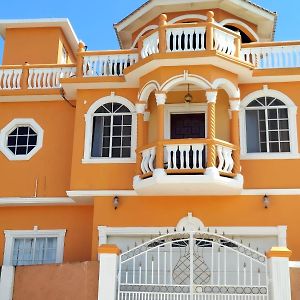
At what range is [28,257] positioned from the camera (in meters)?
16.5

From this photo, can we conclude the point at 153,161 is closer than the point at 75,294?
No

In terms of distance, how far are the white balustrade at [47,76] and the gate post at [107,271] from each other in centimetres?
705

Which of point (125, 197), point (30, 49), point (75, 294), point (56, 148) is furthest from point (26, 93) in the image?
point (75, 294)

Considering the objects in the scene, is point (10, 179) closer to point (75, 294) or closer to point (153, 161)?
point (153, 161)

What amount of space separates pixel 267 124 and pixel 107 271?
6685 millimetres

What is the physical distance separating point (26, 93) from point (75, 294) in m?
7.22

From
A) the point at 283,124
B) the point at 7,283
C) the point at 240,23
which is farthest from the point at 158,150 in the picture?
the point at 240,23

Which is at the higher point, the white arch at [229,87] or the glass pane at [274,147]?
the white arch at [229,87]

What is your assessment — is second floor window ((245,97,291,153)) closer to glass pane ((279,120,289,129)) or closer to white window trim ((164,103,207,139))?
glass pane ((279,120,289,129))

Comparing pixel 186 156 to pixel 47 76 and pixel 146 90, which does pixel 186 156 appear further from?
pixel 47 76

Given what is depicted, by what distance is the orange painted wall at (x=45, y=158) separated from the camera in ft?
53.9

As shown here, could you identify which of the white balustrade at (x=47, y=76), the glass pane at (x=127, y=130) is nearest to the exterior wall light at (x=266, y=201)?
the glass pane at (x=127, y=130)

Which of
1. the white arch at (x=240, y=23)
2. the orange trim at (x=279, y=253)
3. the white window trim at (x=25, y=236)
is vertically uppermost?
the white arch at (x=240, y=23)

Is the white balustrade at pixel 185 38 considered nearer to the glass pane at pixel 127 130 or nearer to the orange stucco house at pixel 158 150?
the orange stucco house at pixel 158 150
